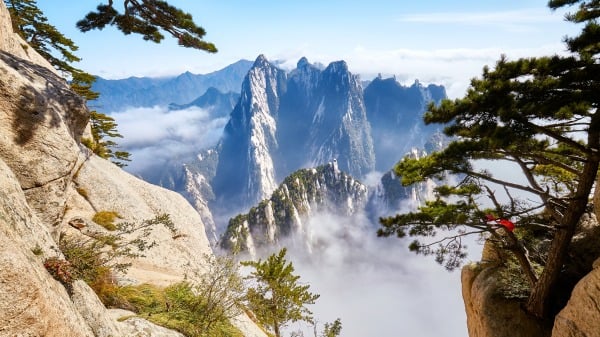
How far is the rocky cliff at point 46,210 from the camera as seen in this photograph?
569cm

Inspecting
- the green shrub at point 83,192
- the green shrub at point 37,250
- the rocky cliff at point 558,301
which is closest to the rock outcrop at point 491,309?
the rocky cliff at point 558,301

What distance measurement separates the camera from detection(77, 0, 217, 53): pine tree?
12484 millimetres

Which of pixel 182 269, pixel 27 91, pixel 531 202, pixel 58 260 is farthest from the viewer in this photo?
pixel 182 269

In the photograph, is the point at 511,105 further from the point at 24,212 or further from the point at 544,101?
the point at 24,212

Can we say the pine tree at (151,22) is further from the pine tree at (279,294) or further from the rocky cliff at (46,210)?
the pine tree at (279,294)

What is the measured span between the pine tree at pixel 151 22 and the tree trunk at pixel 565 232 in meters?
13.2

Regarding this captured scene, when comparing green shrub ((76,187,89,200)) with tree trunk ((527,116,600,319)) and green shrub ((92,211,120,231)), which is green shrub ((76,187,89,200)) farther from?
tree trunk ((527,116,600,319))

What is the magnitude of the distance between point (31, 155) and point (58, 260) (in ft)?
13.8

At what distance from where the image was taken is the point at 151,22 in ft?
42.8

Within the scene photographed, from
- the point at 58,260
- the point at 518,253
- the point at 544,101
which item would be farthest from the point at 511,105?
the point at 58,260

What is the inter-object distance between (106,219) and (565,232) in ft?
66.4

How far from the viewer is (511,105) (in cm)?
1020

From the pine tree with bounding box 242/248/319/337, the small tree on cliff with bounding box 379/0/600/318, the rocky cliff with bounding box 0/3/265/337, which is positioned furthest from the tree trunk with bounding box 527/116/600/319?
the pine tree with bounding box 242/248/319/337

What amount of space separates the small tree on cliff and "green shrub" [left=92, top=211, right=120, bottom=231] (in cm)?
1298
